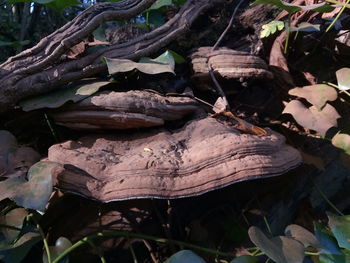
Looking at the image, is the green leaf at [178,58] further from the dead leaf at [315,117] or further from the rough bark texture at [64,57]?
the dead leaf at [315,117]

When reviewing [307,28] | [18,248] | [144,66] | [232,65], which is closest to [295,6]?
[307,28]

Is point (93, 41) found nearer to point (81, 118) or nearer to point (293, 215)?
point (81, 118)

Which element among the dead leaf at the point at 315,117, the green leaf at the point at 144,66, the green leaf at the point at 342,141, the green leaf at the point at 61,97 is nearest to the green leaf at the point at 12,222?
the green leaf at the point at 61,97

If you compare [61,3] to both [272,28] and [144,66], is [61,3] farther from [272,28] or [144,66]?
[272,28]

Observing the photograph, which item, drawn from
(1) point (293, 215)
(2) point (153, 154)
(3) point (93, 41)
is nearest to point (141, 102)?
(2) point (153, 154)

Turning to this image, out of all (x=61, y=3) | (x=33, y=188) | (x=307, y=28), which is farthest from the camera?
(x=61, y=3)
